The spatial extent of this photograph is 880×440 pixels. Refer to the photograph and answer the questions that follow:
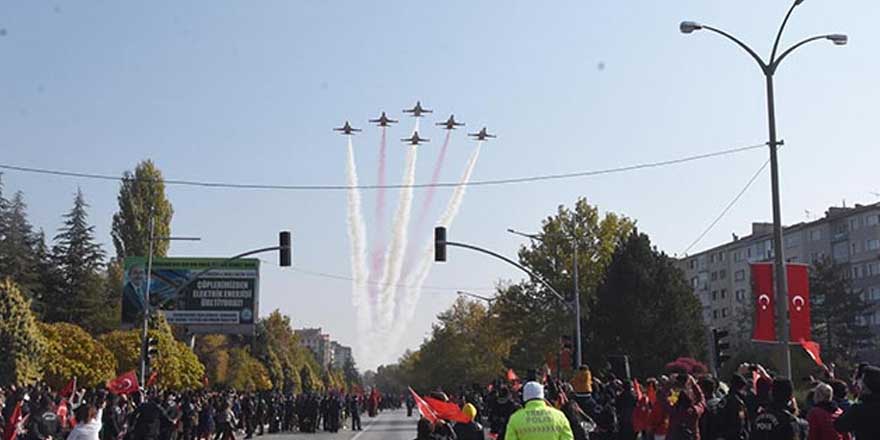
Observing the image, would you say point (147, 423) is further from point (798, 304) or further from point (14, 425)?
point (798, 304)

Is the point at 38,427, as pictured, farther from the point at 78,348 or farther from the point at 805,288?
the point at 78,348

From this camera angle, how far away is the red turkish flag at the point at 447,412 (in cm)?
1319

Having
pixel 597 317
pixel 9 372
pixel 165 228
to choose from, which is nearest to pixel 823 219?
pixel 597 317

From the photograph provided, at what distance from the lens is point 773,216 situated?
71.0 ft

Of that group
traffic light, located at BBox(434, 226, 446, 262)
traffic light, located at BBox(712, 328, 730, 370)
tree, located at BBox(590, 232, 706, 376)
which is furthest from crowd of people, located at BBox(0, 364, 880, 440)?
tree, located at BBox(590, 232, 706, 376)

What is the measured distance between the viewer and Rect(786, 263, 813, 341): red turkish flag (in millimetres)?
22595

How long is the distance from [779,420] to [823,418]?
2.92ft

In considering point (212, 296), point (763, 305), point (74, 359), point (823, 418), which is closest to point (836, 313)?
point (212, 296)

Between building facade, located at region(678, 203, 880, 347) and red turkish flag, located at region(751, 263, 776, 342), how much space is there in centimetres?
5191

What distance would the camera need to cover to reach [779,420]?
11.2 meters

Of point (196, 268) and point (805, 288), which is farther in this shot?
point (196, 268)

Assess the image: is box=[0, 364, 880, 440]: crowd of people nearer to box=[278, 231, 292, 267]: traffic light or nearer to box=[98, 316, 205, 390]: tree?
box=[278, 231, 292, 267]: traffic light

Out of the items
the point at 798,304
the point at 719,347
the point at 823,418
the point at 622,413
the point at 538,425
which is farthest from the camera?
the point at 719,347

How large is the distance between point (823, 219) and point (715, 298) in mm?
21998
